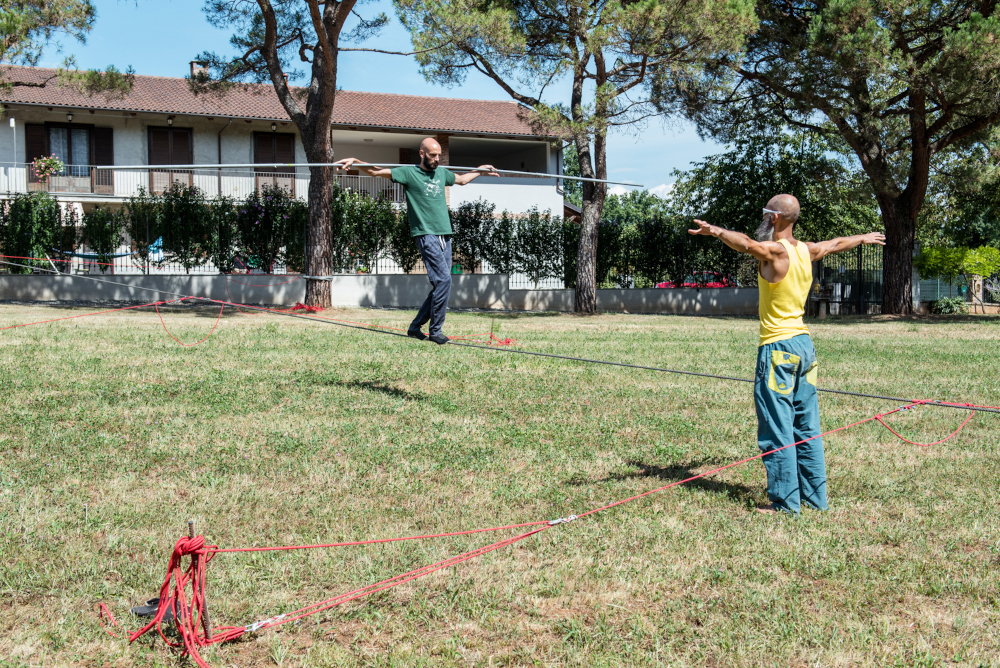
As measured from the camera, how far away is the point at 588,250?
22.0 meters

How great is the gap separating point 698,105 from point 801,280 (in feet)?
58.3

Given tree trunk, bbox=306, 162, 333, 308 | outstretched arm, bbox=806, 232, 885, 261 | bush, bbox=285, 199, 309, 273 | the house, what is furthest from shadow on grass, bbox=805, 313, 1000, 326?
outstretched arm, bbox=806, 232, 885, 261

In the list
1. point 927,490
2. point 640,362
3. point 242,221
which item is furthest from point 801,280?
point 242,221

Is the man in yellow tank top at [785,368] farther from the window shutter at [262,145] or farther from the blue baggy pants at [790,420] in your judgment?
the window shutter at [262,145]

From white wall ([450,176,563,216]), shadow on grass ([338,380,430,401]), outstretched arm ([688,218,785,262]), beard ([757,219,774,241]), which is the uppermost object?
white wall ([450,176,563,216])

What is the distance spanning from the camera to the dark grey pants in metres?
7.88

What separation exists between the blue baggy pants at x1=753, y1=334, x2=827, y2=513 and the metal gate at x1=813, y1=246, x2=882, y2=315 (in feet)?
70.3

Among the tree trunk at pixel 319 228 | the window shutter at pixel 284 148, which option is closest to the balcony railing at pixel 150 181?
the window shutter at pixel 284 148

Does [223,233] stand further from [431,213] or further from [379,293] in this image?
[431,213]

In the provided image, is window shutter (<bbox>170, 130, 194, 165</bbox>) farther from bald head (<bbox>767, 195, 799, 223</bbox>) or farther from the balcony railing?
bald head (<bbox>767, 195, 799, 223</bbox>)

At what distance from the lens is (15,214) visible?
2095 cm

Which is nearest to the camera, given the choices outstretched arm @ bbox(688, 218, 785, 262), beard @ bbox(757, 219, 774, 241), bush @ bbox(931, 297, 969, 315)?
outstretched arm @ bbox(688, 218, 785, 262)

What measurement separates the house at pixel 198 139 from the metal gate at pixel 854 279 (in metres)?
9.98

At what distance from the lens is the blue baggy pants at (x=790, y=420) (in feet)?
14.9
